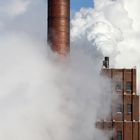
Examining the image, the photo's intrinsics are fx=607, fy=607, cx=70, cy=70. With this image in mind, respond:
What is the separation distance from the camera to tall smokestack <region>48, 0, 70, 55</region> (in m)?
63.3

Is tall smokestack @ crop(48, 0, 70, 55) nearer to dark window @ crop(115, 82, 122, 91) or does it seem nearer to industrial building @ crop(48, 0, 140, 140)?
industrial building @ crop(48, 0, 140, 140)

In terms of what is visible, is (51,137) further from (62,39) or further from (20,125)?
(62,39)

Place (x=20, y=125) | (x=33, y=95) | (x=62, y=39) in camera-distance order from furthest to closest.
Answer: (x=62, y=39) < (x=33, y=95) < (x=20, y=125)

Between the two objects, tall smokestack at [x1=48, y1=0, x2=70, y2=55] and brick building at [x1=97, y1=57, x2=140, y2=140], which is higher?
tall smokestack at [x1=48, y1=0, x2=70, y2=55]

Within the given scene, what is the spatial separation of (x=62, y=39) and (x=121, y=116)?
446 inches

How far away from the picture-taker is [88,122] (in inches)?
2530

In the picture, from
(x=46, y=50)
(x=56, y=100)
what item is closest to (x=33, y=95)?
(x=56, y=100)

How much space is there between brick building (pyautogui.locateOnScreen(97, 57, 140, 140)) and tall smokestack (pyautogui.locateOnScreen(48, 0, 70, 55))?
6.76 meters

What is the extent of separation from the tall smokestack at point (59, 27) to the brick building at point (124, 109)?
6.76 metres

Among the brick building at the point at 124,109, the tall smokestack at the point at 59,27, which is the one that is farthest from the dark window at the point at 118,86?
the tall smokestack at the point at 59,27

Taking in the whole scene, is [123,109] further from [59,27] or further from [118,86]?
[59,27]

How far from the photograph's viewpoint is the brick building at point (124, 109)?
66938mm

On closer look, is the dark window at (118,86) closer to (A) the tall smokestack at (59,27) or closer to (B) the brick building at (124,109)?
(B) the brick building at (124,109)

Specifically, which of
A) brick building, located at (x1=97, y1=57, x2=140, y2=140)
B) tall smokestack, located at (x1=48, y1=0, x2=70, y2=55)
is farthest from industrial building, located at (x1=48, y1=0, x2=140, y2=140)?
tall smokestack, located at (x1=48, y1=0, x2=70, y2=55)
